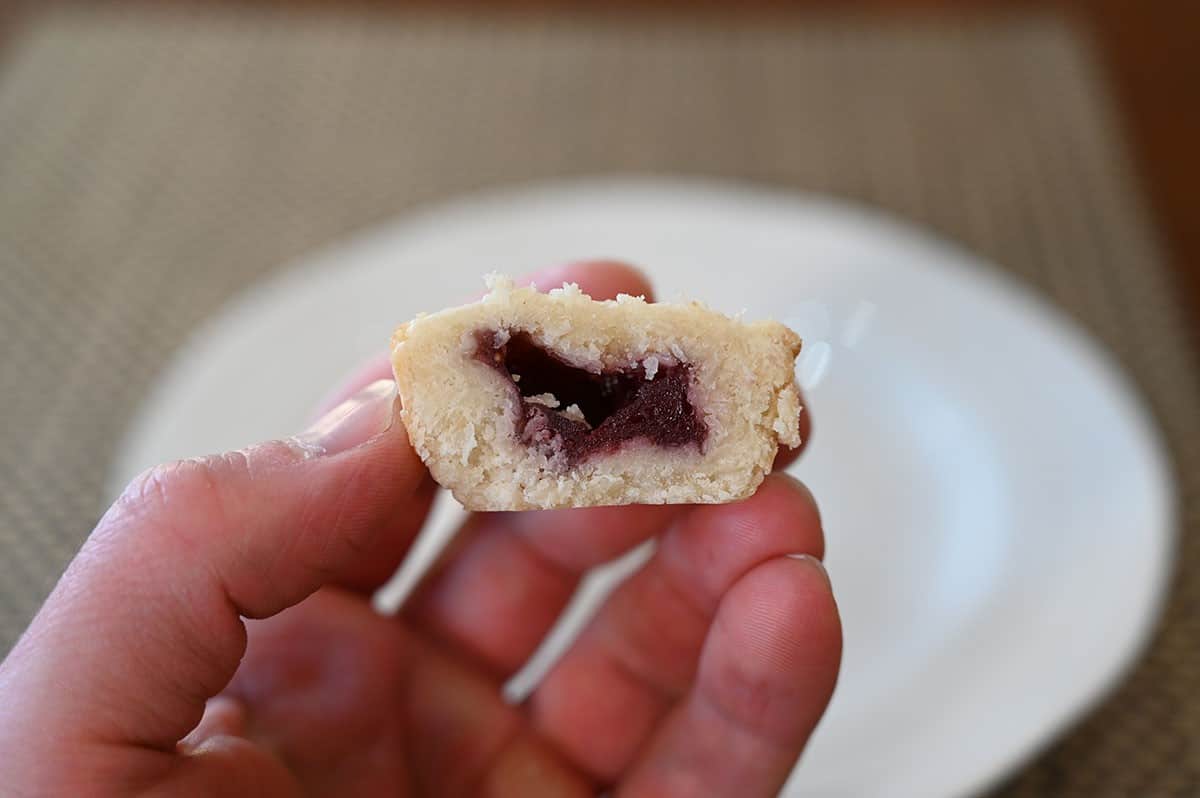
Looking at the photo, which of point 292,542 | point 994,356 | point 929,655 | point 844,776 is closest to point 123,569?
point 292,542

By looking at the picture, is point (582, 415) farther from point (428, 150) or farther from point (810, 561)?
point (428, 150)

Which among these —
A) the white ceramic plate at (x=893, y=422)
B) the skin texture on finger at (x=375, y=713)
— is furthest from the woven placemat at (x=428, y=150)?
the skin texture on finger at (x=375, y=713)

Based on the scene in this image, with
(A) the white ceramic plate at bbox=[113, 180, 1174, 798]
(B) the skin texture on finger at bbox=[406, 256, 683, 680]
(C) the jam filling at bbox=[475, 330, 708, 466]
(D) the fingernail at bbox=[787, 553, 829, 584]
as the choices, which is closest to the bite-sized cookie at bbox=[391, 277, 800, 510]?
(C) the jam filling at bbox=[475, 330, 708, 466]

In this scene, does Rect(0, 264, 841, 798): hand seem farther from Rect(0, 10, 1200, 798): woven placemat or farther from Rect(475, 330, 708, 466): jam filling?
Rect(0, 10, 1200, 798): woven placemat

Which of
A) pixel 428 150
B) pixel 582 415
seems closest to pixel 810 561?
pixel 582 415

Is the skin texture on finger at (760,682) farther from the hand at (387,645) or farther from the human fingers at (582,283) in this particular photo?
the human fingers at (582,283)

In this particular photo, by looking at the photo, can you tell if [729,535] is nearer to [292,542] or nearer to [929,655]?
[292,542]
